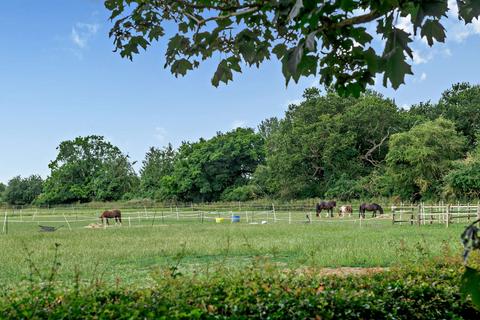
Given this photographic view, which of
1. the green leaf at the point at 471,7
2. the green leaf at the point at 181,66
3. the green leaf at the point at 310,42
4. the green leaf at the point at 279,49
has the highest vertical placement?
the green leaf at the point at 279,49

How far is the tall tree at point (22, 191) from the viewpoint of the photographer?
86438 mm

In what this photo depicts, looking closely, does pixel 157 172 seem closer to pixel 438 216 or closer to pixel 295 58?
pixel 438 216

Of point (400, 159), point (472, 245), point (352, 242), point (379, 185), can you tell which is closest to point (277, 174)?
point (379, 185)

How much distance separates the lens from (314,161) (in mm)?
57844

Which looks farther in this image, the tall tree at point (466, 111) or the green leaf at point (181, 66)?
the tall tree at point (466, 111)

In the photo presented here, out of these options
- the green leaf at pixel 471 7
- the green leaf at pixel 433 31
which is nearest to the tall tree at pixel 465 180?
the green leaf at pixel 433 31

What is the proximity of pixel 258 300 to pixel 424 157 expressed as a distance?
40842 mm

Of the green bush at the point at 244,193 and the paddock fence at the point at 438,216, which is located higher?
the green bush at the point at 244,193

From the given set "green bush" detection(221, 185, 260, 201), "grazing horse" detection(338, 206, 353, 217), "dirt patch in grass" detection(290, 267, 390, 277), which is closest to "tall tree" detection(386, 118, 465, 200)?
"grazing horse" detection(338, 206, 353, 217)

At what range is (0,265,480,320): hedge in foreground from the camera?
14.2 ft

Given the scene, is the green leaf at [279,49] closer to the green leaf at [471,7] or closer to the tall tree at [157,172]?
the green leaf at [471,7]

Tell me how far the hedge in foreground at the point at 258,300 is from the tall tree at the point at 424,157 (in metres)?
38.9

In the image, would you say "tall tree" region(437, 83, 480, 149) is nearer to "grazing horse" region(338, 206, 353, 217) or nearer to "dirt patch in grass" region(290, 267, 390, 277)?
"grazing horse" region(338, 206, 353, 217)

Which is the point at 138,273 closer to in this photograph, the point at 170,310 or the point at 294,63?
the point at 170,310
